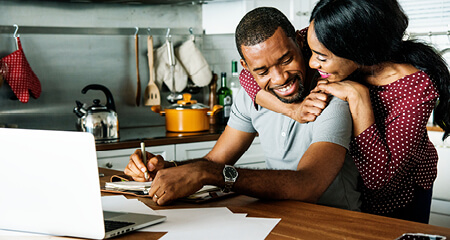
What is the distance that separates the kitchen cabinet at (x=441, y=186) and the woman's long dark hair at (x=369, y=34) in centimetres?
138

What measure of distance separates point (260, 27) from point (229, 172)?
22.5 inches

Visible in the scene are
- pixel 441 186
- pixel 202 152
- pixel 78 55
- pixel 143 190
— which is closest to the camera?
pixel 143 190

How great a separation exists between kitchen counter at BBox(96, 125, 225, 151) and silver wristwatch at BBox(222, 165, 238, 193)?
1.56 meters

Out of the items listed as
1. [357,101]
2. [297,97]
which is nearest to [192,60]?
[297,97]

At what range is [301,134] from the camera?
2.00 metres

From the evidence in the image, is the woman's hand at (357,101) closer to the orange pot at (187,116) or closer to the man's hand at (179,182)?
the man's hand at (179,182)

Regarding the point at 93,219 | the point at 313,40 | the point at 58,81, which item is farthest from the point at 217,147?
the point at 58,81

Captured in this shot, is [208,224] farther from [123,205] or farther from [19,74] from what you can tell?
[19,74]

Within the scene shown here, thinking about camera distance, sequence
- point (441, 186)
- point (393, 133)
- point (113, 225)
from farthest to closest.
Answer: point (441, 186)
point (393, 133)
point (113, 225)

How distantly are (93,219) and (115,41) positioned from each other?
108 inches

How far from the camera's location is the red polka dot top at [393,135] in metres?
1.84

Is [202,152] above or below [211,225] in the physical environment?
below

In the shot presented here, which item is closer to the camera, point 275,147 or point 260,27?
point 260,27

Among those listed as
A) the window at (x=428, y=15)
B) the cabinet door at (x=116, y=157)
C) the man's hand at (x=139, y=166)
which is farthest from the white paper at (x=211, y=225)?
the window at (x=428, y=15)
